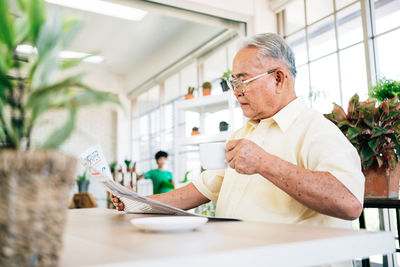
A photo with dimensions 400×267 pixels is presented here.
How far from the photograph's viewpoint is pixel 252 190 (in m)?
1.16

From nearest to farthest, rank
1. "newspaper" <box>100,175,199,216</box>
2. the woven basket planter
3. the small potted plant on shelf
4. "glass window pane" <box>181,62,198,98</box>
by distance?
1. the woven basket planter
2. "newspaper" <box>100,175,199,216</box>
3. the small potted plant on shelf
4. "glass window pane" <box>181,62,198,98</box>

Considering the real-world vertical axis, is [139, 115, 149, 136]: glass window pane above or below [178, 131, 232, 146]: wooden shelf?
above

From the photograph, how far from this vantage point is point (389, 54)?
2814mm

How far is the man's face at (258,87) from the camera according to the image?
55.0 inches

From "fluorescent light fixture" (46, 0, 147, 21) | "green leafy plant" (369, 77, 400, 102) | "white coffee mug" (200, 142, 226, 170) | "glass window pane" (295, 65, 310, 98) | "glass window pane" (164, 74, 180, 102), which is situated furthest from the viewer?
"glass window pane" (164, 74, 180, 102)

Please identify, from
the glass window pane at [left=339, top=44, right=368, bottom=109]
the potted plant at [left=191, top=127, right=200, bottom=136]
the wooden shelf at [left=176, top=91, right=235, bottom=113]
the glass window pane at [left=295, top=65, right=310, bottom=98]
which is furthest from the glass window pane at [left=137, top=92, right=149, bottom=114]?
the glass window pane at [left=339, top=44, right=368, bottom=109]

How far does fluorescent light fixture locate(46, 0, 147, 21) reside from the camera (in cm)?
467

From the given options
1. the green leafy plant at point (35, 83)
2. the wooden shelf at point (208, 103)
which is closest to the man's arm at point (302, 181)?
the green leafy plant at point (35, 83)

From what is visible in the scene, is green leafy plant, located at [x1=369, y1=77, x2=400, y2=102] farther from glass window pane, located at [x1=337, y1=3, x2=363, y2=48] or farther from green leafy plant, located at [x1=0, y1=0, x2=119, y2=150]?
green leafy plant, located at [x1=0, y1=0, x2=119, y2=150]

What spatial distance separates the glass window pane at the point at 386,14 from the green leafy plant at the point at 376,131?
1.46 metres

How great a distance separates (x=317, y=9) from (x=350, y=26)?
1.60 feet

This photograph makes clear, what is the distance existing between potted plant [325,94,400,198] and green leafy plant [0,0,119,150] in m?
1.53

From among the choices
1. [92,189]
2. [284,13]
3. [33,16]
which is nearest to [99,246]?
[33,16]

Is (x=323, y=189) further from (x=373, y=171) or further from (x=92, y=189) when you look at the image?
(x=92, y=189)
